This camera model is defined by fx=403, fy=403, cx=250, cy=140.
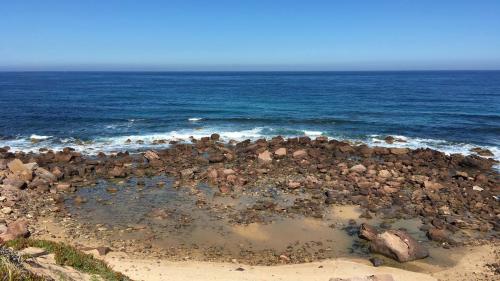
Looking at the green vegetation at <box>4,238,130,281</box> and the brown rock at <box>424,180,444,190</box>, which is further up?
the green vegetation at <box>4,238,130,281</box>

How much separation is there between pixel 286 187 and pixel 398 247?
9.77 m

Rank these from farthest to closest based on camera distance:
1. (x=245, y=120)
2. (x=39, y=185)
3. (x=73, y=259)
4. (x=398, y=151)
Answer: (x=245, y=120) → (x=398, y=151) → (x=39, y=185) → (x=73, y=259)

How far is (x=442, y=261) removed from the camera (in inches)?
676

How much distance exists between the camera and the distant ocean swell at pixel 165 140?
37.2 m

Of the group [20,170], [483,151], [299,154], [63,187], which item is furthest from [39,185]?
[483,151]

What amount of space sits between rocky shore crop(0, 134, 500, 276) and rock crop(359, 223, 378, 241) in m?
0.05

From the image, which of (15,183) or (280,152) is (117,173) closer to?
Result: (15,183)

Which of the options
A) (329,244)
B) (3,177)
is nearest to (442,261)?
(329,244)

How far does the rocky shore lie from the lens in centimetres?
1923

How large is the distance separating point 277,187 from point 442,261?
36.7 ft

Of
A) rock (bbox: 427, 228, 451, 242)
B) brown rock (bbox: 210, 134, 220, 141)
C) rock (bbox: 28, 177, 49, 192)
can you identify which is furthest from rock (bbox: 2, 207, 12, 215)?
brown rock (bbox: 210, 134, 220, 141)

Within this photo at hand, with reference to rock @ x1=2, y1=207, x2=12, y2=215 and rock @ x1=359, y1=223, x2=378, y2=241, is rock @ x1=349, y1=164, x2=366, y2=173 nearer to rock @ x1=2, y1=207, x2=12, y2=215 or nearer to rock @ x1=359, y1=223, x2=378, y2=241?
rock @ x1=359, y1=223, x2=378, y2=241

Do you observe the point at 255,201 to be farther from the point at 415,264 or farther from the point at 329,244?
the point at 415,264

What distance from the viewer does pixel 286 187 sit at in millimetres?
25938
